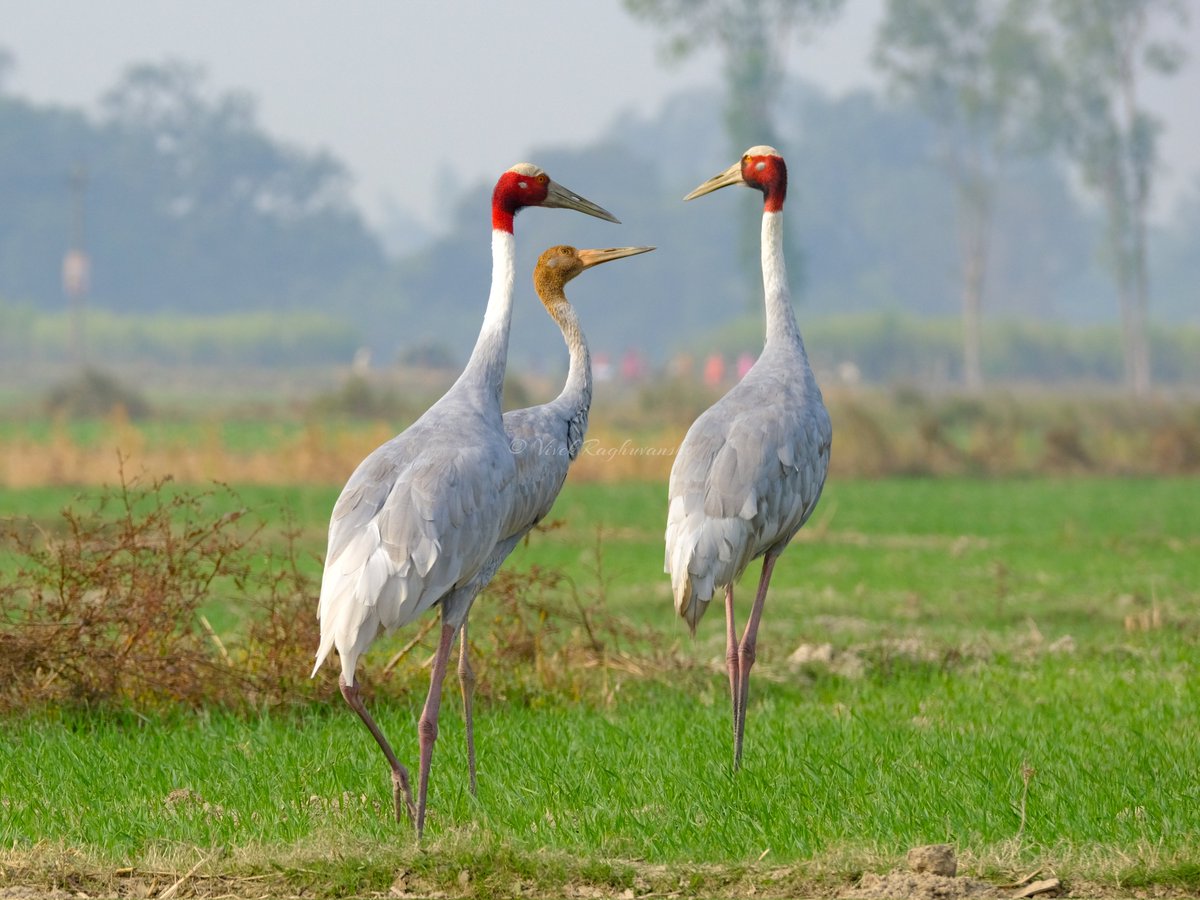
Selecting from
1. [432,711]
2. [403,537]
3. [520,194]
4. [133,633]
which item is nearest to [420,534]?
[403,537]

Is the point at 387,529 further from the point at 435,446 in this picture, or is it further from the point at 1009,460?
the point at 1009,460

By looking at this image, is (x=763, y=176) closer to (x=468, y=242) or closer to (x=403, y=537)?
(x=403, y=537)

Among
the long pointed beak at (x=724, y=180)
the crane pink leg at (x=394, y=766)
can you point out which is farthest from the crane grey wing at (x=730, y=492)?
the crane pink leg at (x=394, y=766)

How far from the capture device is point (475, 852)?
209 inches

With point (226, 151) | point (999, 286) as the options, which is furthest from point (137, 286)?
point (999, 286)

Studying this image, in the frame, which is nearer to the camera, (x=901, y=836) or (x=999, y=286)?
(x=901, y=836)

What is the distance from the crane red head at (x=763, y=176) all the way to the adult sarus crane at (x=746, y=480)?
312 millimetres

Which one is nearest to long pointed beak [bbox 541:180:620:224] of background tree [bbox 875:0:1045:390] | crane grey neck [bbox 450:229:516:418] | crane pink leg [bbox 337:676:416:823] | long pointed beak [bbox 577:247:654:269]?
long pointed beak [bbox 577:247:654:269]

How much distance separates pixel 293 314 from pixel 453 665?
76655 millimetres

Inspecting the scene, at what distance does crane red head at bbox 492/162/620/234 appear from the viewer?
6.81 metres

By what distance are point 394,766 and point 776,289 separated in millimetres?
2860

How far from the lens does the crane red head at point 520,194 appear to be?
681 cm

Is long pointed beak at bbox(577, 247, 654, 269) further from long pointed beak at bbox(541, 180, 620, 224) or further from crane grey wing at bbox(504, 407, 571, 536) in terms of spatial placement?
crane grey wing at bbox(504, 407, 571, 536)

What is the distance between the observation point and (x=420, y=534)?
5.73 metres
